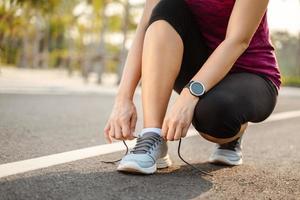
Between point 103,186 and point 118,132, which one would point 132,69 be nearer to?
point 118,132

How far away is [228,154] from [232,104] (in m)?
0.50

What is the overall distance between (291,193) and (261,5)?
0.73m

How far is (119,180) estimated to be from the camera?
74.8 inches

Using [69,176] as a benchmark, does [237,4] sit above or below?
above

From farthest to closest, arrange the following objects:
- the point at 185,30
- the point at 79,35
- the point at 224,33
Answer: the point at 79,35, the point at 224,33, the point at 185,30

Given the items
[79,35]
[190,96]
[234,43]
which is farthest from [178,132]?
[79,35]

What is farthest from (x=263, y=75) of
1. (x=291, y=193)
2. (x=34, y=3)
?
(x=34, y=3)

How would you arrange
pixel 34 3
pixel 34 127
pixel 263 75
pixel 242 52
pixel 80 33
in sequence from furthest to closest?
1. pixel 80 33
2. pixel 34 3
3. pixel 34 127
4. pixel 263 75
5. pixel 242 52

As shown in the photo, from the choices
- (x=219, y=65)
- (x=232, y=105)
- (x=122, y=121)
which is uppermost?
(x=219, y=65)

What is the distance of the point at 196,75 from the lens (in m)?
2.05

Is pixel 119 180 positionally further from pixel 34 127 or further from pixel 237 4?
pixel 34 127

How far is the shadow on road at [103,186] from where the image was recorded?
5.38ft

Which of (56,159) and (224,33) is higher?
(224,33)

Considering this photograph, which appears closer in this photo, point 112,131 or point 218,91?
point 218,91
